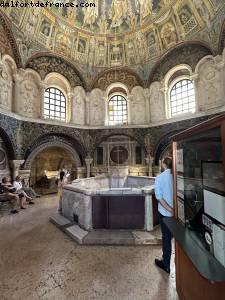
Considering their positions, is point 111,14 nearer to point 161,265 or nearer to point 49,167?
point 49,167

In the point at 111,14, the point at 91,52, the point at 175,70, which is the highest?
the point at 111,14

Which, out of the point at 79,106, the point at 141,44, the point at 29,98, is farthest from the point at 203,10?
the point at 29,98

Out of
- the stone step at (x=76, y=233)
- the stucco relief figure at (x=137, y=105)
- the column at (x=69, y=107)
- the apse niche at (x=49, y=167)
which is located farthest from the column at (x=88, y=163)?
the stone step at (x=76, y=233)

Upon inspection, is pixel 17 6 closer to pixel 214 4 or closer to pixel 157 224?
pixel 214 4

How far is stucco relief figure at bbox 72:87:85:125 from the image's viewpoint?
12039 mm

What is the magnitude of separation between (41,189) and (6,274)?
961 centimetres

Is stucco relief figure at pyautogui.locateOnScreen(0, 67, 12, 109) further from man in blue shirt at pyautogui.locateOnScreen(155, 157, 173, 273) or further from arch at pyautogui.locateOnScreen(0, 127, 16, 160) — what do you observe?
man in blue shirt at pyautogui.locateOnScreen(155, 157, 173, 273)

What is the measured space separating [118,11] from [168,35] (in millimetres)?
3835

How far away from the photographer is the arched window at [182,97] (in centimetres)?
1063

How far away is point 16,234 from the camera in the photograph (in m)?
4.57

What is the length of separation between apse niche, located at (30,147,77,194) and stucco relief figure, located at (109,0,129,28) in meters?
9.94

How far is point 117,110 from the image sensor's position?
43.0 ft

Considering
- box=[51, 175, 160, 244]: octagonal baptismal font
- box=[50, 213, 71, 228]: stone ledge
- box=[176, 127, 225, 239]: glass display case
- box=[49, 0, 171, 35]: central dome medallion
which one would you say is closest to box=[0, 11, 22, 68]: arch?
box=[49, 0, 171, 35]: central dome medallion

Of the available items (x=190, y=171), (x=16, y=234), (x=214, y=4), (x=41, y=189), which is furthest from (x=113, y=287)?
(x=214, y=4)
